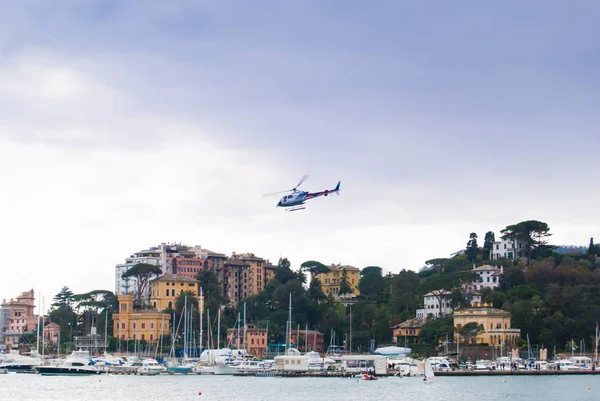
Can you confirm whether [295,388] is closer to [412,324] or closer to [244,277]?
[412,324]

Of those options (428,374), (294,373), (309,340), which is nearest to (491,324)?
(309,340)

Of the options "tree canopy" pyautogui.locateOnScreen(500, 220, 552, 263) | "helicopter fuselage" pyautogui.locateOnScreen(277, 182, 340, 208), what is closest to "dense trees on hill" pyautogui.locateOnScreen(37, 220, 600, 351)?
"tree canopy" pyautogui.locateOnScreen(500, 220, 552, 263)

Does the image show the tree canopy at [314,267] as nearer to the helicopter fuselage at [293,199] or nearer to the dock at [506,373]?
the dock at [506,373]

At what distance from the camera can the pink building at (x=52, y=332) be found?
15032cm

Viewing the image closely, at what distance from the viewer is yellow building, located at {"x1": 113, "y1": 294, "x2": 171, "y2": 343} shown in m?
140

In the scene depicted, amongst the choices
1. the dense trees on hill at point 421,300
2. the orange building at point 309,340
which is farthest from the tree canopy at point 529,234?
the orange building at point 309,340

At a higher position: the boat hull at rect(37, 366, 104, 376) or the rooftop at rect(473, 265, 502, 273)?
the rooftop at rect(473, 265, 502, 273)

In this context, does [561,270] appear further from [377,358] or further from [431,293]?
[377,358]

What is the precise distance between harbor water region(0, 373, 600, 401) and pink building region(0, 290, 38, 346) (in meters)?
73.3

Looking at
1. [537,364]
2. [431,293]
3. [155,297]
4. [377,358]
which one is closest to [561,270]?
[431,293]

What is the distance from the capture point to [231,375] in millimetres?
109312

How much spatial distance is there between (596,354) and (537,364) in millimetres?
9990

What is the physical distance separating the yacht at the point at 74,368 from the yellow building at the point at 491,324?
4255cm

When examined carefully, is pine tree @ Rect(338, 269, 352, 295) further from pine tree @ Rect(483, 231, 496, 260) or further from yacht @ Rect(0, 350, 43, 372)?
yacht @ Rect(0, 350, 43, 372)
